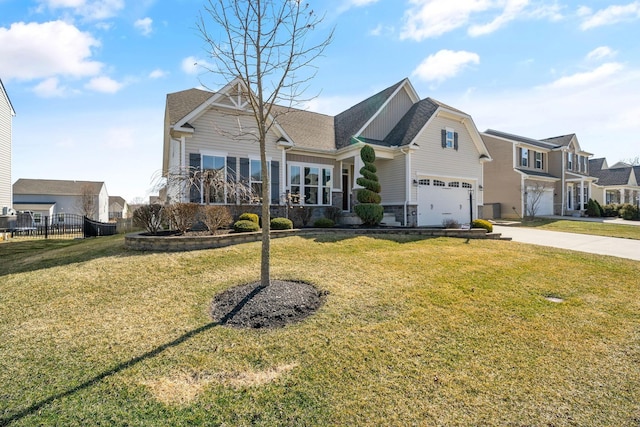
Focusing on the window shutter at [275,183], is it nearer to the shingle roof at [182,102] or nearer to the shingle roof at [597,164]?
the shingle roof at [182,102]

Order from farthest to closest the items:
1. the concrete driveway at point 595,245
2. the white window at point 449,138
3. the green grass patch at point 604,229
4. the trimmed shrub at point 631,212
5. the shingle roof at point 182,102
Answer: the trimmed shrub at point 631,212, the white window at point 449,138, the green grass patch at point 604,229, the shingle roof at point 182,102, the concrete driveway at point 595,245

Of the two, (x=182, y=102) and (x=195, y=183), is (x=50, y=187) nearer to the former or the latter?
(x=182, y=102)

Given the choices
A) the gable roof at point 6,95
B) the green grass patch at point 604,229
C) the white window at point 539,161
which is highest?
the gable roof at point 6,95

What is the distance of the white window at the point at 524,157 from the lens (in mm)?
24953

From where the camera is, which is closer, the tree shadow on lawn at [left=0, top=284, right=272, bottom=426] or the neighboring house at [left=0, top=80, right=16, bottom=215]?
the tree shadow on lawn at [left=0, top=284, right=272, bottom=426]

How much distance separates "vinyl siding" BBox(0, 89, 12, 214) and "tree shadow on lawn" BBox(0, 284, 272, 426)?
20.5 meters

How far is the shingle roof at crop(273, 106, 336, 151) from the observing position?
1531 cm

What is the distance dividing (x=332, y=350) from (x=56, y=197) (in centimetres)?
5466

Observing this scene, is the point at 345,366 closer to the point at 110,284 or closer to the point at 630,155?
the point at 110,284

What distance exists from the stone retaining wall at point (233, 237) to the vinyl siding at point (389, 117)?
6986mm

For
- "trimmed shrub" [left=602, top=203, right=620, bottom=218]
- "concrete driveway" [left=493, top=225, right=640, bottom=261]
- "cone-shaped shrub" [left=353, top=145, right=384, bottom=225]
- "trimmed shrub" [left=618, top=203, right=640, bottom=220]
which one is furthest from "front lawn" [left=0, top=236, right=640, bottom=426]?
"trimmed shrub" [left=602, top=203, right=620, bottom=218]

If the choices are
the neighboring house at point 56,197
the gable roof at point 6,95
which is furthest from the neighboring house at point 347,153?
the neighboring house at point 56,197

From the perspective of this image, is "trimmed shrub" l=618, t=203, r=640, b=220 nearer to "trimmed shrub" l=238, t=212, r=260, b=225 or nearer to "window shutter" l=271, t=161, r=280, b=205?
"window shutter" l=271, t=161, r=280, b=205

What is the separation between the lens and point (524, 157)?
25.2 meters
